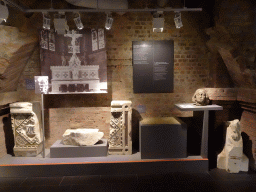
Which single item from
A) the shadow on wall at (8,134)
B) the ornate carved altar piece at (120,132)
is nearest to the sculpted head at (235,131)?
the ornate carved altar piece at (120,132)

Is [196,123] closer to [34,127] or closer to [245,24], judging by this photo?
[245,24]

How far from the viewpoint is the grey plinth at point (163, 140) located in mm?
4613

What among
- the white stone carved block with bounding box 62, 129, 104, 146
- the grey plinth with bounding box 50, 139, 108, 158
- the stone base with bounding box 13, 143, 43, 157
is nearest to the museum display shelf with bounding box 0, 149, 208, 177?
the grey plinth with bounding box 50, 139, 108, 158

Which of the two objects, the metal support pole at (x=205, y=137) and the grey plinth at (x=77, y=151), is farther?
the grey plinth at (x=77, y=151)

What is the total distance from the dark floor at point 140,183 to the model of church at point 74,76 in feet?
6.57

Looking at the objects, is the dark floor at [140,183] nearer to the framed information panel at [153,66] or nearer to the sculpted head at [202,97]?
the sculpted head at [202,97]

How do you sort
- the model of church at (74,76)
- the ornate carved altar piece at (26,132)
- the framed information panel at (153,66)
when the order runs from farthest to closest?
the framed information panel at (153,66) < the model of church at (74,76) < the ornate carved altar piece at (26,132)

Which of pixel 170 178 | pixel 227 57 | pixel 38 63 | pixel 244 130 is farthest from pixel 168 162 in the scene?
pixel 38 63

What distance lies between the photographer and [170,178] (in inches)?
171

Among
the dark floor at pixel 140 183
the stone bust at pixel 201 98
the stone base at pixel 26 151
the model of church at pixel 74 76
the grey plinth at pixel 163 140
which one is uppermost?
the model of church at pixel 74 76

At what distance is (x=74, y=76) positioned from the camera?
5.17 metres

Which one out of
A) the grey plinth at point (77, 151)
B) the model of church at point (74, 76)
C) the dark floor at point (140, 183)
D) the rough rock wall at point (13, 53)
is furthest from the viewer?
the model of church at point (74, 76)

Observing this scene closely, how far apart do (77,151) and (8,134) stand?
5.87 feet

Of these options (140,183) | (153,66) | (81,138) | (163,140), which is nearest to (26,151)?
(81,138)
